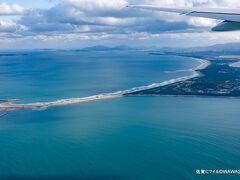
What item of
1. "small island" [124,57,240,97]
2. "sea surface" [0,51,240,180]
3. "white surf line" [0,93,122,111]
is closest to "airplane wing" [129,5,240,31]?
"sea surface" [0,51,240,180]

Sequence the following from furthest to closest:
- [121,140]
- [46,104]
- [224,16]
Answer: [46,104]
[121,140]
[224,16]

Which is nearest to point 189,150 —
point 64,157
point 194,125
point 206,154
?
point 206,154

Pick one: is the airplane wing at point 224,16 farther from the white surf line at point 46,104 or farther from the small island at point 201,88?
the small island at point 201,88

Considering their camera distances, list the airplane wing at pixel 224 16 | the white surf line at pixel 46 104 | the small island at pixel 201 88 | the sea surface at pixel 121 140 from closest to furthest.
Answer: the airplane wing at pixel 224 16
the sea surface at pixel 121 140
the white surf line at pixel 46 104
the small island at pixel 201 88

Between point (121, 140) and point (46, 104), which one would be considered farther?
point (46, 104)

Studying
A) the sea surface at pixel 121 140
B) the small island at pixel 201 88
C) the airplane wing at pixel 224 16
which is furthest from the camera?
the small island at pixel 201 88

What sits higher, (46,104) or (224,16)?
(224,16)

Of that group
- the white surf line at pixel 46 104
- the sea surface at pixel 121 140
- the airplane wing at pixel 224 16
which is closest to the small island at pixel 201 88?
the white surf line at pixel 46 104

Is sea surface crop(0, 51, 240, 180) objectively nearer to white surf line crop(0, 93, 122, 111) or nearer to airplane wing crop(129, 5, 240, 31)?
white surf line crop(0, 93, 122, 111)

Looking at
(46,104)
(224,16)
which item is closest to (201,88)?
(46,104)

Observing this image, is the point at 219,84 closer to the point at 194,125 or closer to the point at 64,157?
the point at 194,125

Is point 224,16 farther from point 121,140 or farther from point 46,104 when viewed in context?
point 46,104

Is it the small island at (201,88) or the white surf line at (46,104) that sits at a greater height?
the white surf line at (46,104)
